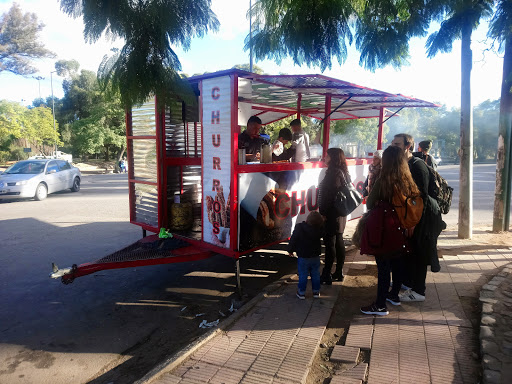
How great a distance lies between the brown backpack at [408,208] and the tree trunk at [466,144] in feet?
13.3

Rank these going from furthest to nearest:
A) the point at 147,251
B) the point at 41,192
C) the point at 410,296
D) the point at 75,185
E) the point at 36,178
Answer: the point at 75,185 < the point at 41,192 < the point at 36,178 < the point at 147,251 < the point at 410,296

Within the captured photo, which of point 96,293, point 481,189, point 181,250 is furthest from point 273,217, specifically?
point 481,189

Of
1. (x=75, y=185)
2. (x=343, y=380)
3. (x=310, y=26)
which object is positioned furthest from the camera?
(x=75, y=185)

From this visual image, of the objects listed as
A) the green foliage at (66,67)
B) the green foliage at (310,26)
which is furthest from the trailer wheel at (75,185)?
the green foliage at (66,67)

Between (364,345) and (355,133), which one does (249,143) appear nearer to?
(364,345)

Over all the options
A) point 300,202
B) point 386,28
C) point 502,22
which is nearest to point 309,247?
point 300,202

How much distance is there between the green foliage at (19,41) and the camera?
33.4 m

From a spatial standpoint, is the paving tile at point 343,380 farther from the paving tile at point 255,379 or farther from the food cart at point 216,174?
the food cart at point 216,174

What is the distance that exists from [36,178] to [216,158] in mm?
11498

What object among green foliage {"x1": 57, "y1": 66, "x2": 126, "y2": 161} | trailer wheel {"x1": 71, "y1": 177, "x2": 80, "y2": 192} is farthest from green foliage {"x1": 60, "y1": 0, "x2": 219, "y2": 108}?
green foliage {"x1": 57, "y1": 66, "x2": 126, "y2": 161}

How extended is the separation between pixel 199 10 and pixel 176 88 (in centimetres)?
83

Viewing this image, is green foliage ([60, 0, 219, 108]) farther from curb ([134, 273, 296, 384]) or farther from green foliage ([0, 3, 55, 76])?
green foliage ([0, 3, 55, 76])

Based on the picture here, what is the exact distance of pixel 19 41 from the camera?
34250mm

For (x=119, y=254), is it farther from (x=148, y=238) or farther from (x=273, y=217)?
(x=273, y=217)
